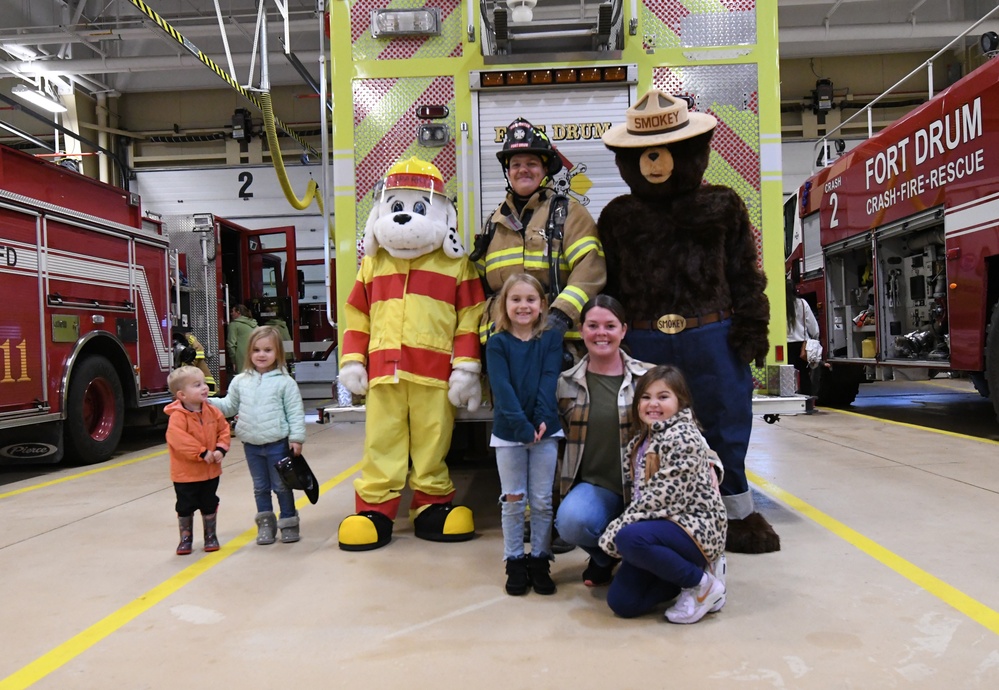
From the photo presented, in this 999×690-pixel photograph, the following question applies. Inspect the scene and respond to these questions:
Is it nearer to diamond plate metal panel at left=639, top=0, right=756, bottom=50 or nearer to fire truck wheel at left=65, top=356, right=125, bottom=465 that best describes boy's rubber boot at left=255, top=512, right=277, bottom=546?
diamond plate metal panel at left=639, top=0, right=756, bottom=50

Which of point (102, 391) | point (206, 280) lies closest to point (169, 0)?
point (206, 280)

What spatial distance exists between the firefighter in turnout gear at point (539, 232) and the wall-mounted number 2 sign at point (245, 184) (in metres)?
16.0

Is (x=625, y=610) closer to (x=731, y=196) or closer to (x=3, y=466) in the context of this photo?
(x=731, y=196)

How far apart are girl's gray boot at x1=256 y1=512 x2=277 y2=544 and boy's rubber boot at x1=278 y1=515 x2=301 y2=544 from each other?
0.15 feet

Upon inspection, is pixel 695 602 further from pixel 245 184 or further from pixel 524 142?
pixel 245 184

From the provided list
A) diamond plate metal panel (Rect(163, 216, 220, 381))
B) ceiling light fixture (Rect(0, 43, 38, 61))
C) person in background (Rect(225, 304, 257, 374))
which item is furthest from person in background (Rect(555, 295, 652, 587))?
ceiling light fixture (Rect(0, 43, 38, 61))

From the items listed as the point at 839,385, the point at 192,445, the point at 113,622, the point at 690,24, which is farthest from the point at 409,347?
the point at 839,385

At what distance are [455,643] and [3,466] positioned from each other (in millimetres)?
6474

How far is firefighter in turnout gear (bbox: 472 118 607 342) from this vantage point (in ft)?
11.7

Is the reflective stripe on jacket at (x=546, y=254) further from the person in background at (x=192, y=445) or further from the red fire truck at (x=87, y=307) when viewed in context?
the red fire truck at (x=87, y=307)

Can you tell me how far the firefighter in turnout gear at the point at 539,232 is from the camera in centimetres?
357

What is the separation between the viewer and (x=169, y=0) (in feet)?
48.4

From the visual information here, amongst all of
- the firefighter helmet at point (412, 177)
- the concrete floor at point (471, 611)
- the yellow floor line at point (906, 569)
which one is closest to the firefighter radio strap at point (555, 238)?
the firefighter helmet at point (412, 177)

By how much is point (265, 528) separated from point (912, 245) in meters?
7.21
